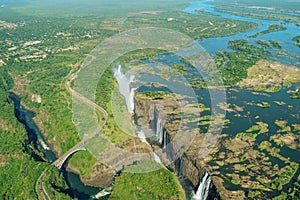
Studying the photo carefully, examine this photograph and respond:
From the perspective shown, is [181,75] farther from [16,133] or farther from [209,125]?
[16,133]

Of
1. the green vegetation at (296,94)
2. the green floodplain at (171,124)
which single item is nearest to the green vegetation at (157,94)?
the green floodplain at (171,124)

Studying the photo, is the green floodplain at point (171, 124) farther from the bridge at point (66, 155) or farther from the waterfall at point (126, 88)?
the waterfall at point (126, 88)

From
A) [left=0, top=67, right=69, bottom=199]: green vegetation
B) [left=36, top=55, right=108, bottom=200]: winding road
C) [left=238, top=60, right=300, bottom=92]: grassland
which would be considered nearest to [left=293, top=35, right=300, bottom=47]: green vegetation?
[left=238, top=60, right=300, bottom=92]: grassland

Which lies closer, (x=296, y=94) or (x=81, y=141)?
(x=81, y=141)

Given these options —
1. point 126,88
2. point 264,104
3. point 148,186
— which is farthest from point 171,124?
point 126,88

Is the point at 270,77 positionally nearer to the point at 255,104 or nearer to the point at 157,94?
the point at 255,104

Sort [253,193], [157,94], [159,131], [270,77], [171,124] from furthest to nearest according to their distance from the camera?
[270,77], [157,94], [159,131], [171,124], [253,193]

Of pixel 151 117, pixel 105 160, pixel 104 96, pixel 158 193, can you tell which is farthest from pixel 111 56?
pixel 158 193
